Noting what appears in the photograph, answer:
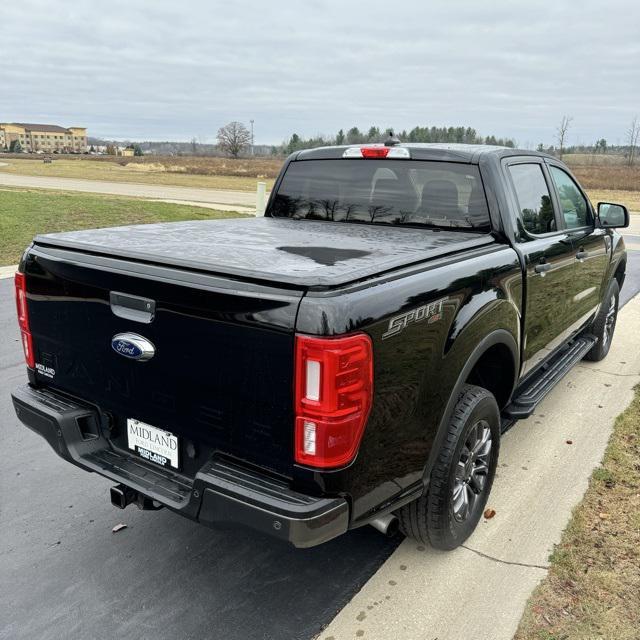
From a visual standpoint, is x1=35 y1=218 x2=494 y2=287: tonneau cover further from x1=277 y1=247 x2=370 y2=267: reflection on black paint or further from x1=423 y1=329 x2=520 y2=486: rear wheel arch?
x1=423 y1=329 x2=520 y2=486: rear wheel arch

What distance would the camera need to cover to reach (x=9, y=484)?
371 cm

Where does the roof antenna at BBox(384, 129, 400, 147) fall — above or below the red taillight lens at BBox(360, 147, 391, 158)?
above

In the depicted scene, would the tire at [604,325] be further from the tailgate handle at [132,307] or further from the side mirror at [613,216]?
the tailgate handle at [132,307]

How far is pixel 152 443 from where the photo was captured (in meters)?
2.66

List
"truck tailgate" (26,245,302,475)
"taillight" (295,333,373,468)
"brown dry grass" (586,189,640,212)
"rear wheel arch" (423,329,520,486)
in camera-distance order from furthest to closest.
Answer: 1. "brown dry grass" (586,189,640,212)
2. "rear wheel arch" (423,329,520,486)
3. "truck tailgate" (26,245,302,475)
4. "taillight" (295,333,373,468)

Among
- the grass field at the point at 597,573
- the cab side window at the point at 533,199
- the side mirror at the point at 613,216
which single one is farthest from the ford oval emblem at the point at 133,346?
the side mirror at the point at 613,216

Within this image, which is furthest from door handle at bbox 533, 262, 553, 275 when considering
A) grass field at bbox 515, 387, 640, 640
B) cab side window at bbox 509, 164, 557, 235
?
grass field at bbox 515, 387, 640, 640

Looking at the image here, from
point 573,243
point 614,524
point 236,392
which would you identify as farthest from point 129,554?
point 573,243

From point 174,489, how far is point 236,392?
58cm

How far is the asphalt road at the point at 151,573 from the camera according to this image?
2.63m

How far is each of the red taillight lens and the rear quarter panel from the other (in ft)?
4.48

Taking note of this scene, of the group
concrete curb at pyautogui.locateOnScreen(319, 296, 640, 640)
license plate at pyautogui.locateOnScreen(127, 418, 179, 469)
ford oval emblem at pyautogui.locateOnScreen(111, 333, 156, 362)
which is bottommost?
concrete curb at pyautogui.locateOnScreen(319, 296, 640, 640)

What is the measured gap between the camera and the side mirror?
500 cm

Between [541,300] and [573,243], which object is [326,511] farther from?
[573,243]
